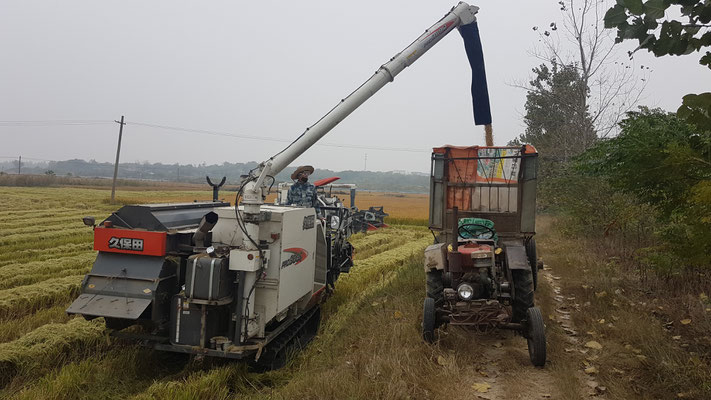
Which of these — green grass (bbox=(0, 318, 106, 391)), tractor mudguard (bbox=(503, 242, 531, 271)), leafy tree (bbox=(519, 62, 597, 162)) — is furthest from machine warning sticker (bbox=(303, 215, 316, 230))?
leafy tree (bbox=(519, 62, 597, 162))

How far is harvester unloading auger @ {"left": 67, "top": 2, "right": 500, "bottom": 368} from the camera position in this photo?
15.2 ft

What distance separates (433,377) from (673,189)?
9.53 ft

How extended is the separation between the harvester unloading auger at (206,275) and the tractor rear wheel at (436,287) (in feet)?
5.49

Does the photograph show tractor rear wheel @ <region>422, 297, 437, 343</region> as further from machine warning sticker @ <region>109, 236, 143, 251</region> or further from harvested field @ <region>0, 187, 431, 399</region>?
machine warning sticker @ <region>109, 236, 143, 251</region>

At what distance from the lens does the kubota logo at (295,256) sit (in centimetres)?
525

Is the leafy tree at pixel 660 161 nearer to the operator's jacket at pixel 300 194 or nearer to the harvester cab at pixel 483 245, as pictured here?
the harvester cab at pixel 483 245

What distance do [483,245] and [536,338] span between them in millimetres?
1257

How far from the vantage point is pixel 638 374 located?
434cm

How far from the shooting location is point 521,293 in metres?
5.53

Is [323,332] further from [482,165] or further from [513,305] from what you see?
[482,165]

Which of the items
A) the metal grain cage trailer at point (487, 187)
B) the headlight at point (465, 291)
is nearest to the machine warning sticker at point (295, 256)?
the headlight at point (465, 291)

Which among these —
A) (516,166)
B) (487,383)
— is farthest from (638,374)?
(516,166)

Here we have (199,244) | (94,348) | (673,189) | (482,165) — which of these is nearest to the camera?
(673,189)

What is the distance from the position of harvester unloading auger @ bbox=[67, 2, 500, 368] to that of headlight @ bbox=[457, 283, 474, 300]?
200cm
